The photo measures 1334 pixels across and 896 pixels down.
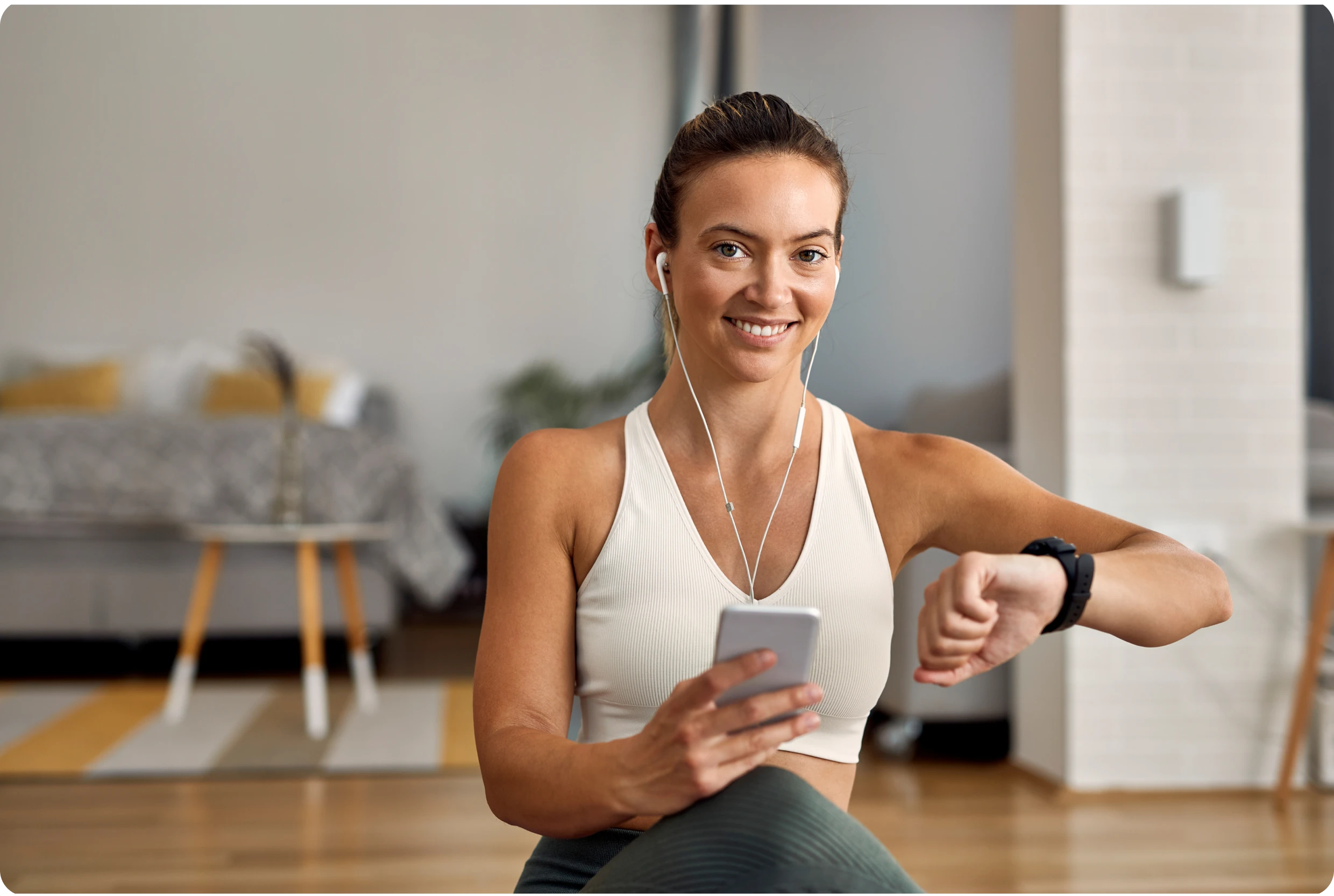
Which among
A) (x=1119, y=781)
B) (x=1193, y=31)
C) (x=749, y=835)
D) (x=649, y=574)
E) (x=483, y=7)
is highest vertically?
(x=483, y=7)

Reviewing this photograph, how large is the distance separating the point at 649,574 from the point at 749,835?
33 centimetres

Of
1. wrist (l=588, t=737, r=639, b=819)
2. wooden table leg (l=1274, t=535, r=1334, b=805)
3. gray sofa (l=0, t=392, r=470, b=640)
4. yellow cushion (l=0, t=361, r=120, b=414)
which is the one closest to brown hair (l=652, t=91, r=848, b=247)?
wrist (l=588, t=737, r=639, b=819)

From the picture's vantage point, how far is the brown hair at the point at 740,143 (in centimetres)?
106

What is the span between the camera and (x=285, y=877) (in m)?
2.04

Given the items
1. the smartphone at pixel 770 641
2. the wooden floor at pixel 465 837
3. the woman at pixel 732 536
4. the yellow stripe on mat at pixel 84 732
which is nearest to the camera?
the smartphone at pixel 770 641

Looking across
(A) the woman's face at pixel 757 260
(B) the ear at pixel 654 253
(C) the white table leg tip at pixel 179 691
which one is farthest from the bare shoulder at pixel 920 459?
(C) the white table leg tip at pixel 179 691

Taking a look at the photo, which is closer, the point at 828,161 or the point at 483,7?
the point at 828,161

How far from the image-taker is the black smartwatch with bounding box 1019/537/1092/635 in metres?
0.88

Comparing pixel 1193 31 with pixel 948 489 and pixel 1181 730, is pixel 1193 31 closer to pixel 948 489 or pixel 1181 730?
pixel 1181 730

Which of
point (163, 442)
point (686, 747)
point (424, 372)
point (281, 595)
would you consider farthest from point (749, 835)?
point (424, 372)

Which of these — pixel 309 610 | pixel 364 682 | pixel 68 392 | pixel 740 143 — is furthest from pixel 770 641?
pixel 68 392

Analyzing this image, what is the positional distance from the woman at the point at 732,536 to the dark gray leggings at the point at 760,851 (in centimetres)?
2

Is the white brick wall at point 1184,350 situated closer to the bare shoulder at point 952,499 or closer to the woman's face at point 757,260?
the bare shoulder at point 952,499

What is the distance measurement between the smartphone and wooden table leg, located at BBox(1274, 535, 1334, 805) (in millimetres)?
2175
